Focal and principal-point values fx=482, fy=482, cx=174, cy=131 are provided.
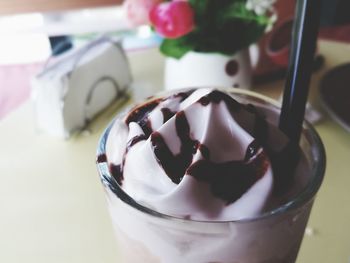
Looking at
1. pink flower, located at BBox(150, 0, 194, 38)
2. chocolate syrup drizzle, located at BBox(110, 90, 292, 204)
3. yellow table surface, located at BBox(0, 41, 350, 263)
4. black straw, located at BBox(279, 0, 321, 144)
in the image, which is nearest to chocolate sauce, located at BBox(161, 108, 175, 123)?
chocolate syrup drizzle, located at BBox(110, 90, 292, 204)

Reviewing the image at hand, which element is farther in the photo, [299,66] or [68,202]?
[68,202]

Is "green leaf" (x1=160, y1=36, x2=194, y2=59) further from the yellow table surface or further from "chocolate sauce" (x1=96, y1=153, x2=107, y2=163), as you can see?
"chocolate sauce" (x1=96, y1=153, x2=107, y2=163)

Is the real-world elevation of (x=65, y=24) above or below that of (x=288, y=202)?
below

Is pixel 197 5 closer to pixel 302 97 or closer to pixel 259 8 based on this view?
pixel 259 8

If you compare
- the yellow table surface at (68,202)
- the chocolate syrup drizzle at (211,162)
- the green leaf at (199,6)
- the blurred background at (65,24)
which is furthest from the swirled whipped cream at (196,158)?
the blurred background at (65,24)

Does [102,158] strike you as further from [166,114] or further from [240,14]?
[240,14]

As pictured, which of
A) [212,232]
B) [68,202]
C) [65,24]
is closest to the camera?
[212,232]

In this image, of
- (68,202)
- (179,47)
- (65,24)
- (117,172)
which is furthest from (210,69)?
(65,24)
